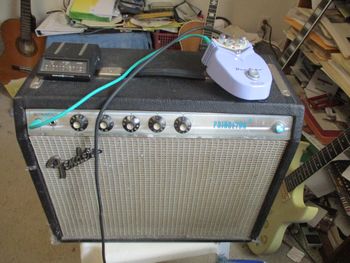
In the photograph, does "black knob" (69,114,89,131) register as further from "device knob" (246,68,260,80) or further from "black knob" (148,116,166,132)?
"device knob" (246,68,260,80)

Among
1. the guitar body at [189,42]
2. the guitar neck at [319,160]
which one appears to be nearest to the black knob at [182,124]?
the guitar neck at [319,160]

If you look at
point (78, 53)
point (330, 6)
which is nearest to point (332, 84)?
point (330, 6)

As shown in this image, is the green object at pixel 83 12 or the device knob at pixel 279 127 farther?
the green object at pixel 83 12

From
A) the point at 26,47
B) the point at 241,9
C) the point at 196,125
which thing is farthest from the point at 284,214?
the point at 26,47

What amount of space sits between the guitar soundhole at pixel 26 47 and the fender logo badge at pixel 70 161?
146 centimetres

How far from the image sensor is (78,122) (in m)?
0.56

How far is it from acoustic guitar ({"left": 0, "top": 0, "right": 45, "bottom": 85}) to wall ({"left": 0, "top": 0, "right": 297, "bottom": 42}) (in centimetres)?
13

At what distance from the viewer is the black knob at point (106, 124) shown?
22.0 inches

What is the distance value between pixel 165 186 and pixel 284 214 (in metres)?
0.58

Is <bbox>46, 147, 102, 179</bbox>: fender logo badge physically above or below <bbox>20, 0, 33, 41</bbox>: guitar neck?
above

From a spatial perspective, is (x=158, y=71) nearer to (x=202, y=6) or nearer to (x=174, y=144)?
(x=174, y=144)

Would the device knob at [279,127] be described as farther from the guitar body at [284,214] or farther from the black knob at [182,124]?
the guitar body at [284,214]

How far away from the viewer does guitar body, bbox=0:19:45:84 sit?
6.01ft

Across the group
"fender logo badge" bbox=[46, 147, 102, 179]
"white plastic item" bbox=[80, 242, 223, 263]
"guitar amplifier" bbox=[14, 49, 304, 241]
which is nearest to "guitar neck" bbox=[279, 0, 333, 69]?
"guitar amplifier" bbox=[14, 49, 304, 241]
